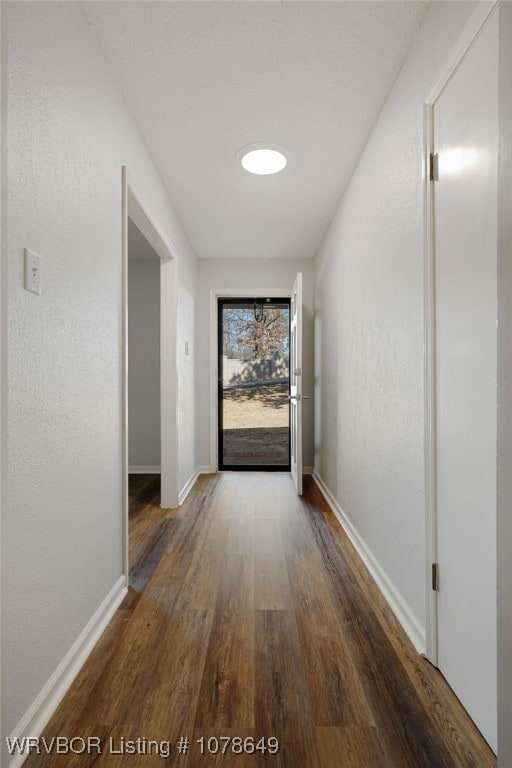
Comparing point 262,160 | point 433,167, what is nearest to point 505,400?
point 433,167

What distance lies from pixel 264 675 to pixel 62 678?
658mm

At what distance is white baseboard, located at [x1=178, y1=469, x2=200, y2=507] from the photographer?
3373 mm

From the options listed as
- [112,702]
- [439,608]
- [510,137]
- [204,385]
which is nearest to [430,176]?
[510,137]

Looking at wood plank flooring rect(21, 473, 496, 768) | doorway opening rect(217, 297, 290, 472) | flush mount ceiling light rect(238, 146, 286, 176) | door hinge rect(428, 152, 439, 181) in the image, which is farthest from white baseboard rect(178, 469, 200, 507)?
door hinge rect(428, 152, 439, 181)

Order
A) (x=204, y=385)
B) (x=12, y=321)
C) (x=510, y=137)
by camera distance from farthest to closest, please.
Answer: (x=204, y=385)
(x=12, y=321)
(x=510, y=137)

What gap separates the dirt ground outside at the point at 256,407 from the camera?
480 centimetres

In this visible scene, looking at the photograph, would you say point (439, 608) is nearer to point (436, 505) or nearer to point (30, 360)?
point (436, 505)

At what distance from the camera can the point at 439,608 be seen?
4.44 ft

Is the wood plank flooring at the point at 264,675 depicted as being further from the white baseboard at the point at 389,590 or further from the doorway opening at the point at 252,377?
the doorway opening at the point at 252,377

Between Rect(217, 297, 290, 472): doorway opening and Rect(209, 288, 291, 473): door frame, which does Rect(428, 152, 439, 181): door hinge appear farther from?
Rect(217, 297, 290, 472): doorway opening

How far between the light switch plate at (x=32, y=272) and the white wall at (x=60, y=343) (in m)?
0.03

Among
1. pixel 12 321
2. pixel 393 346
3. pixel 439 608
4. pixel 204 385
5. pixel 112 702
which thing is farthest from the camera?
pixel 204 385

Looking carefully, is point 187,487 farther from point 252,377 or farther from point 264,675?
point 264,675

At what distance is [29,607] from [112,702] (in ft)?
1.40
